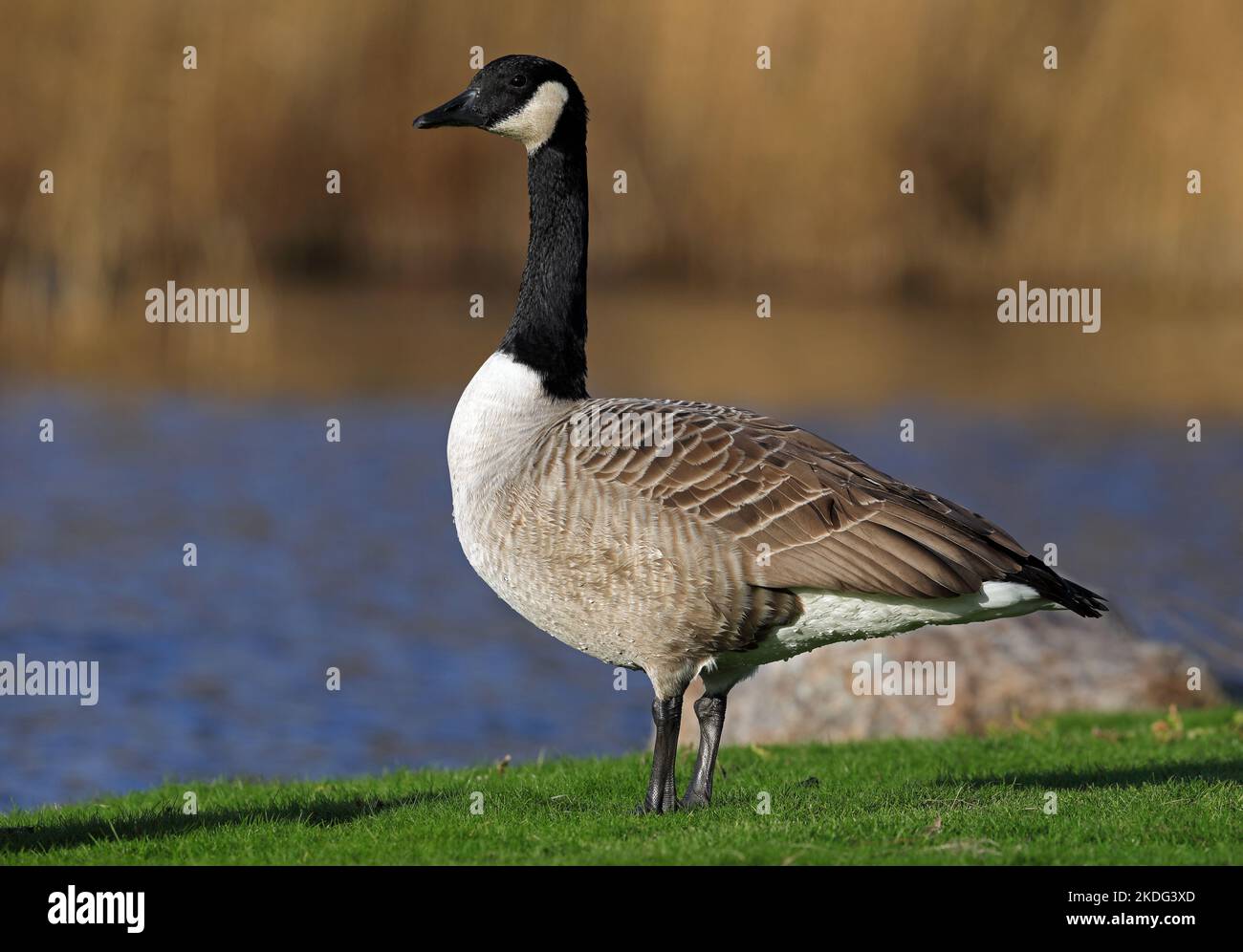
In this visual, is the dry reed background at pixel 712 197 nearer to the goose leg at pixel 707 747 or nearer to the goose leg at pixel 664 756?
the goose leg at pixel 707 747

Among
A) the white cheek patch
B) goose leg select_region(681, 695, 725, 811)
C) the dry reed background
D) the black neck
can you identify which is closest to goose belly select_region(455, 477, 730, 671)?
goose leg select_region(681, 695, 725, 811)

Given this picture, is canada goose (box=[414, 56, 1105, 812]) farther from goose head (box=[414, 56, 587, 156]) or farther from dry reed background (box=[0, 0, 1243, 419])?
dry reed background (box=[0, 0, 1243, 419])

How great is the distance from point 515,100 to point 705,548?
3067mm

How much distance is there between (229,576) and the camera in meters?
18.6

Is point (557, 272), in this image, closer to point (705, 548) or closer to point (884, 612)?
point (705, 548)

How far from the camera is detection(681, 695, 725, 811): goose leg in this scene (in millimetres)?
8578

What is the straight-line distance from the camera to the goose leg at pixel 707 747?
858 cm

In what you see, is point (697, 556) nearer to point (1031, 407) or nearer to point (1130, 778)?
point (1130, 778)

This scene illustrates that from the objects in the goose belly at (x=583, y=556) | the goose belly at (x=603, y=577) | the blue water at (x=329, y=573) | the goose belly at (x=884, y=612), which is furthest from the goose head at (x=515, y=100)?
the blue water at (x=329, y=573)

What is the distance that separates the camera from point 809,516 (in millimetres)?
7859

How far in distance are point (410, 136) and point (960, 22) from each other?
9.74 m

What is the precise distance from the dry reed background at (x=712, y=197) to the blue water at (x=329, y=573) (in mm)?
2278

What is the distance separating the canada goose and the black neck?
0.52 metres

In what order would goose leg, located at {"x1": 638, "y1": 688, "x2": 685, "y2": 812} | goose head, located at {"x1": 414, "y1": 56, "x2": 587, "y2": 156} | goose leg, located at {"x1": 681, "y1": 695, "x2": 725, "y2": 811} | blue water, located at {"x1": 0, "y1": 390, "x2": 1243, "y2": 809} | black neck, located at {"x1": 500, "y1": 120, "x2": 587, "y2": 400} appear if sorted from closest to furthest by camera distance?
goose leg, located at {"x1": 638, "y1": 688, "x2": 685, "y2": 812} → goose leg, located at {"x1": 681, "y1": 695, "x2": 725, "y2": 811} → black neck, located at {"x1": 500, "y1": 120, "x2": 587, "y2": 400} → goose head, located at {"x1": 414, "y1": 56, "x2": 587, "y2": 156} → blue water, located at {"x1": 0, "y1": 390, "x2": 1243, "y2": 809}
